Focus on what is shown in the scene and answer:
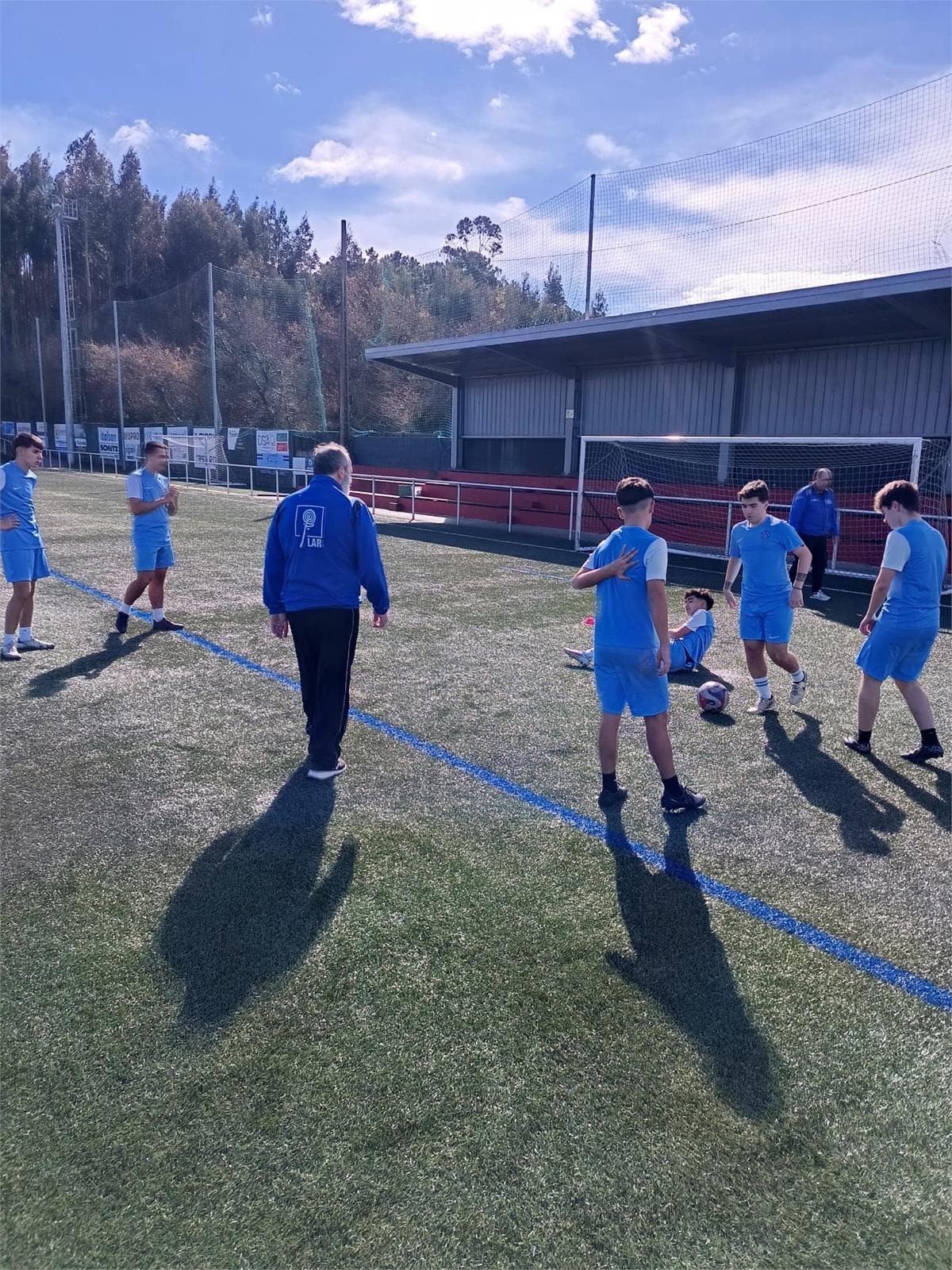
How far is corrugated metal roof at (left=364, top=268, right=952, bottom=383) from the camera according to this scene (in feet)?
44.0

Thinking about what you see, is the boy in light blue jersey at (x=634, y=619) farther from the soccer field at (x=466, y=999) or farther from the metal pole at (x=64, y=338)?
the metal pole at (x=64, y=338)

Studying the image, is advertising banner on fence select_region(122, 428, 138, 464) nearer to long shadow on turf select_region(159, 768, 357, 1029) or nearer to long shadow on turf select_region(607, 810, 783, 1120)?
long shadow on turf select_region(159, 768, 357, 1029)

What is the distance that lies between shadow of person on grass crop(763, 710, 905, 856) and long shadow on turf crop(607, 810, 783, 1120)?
970 mm

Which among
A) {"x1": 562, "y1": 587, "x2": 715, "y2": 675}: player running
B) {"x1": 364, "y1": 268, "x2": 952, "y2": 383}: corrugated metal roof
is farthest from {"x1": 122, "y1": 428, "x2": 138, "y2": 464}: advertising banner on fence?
{"x1": 562, "y1": 587, "x2": 715, "y2": 675}: player running

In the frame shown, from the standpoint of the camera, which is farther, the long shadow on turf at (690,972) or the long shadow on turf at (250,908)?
the long shadow on turf at (250,908)

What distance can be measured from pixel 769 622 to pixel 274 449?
29038 millimetres

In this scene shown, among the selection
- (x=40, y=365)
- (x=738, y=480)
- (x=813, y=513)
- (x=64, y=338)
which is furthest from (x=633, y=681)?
(x=40, y=365)

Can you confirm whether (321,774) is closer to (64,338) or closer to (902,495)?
(902,495)

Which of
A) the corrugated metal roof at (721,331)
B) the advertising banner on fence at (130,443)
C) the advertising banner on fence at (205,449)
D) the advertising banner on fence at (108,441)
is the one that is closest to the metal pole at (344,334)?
the corrugated metal roof at (721,331)

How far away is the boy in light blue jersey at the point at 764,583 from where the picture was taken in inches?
236

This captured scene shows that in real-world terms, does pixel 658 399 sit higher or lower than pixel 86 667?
higher

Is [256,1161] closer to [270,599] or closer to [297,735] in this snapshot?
[270,599]

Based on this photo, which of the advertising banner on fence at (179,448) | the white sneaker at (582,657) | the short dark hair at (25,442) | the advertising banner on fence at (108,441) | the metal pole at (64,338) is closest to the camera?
Result: the short dark hair at (25,442)

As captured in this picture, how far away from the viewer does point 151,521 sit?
26.3ft
